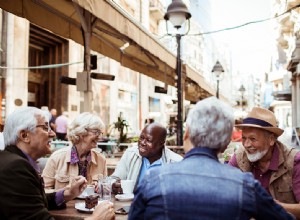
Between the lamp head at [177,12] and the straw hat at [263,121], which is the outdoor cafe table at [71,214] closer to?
the straw hat at [263,121]

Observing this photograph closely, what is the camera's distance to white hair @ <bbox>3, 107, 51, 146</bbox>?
2.43m

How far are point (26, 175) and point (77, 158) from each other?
1.66 m

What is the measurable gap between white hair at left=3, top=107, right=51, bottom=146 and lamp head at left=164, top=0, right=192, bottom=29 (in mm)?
5601

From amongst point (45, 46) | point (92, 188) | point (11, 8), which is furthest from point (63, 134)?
point (92, 188)

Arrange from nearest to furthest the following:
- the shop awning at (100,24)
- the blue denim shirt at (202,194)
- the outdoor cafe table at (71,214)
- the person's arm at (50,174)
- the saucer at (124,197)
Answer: the blue denim shirt at (202,194) → the outdoor cafe table at (71,214) → the saucer at (124,197) → the person's arm at (50,174) → the shop awning at (100,24)

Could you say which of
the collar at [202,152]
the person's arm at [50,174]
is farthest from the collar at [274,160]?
the person's arm at [50,174]

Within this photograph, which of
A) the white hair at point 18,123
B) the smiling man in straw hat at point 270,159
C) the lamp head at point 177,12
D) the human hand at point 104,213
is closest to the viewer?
the human hand at point 104,213

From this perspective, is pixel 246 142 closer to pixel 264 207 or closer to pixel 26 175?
pixel 264 207

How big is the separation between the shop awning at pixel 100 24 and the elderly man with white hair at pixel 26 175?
6.34ft

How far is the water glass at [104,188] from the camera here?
287cm

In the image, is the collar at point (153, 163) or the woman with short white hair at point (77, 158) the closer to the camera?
the woman with short white hair at point (77, 158)

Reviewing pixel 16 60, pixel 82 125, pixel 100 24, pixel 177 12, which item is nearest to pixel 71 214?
pixel 82 125

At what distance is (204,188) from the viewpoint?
1599mm

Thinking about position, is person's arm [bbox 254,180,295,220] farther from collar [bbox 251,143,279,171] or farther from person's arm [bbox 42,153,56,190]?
person's arm [bbox 42,153,56,190]
